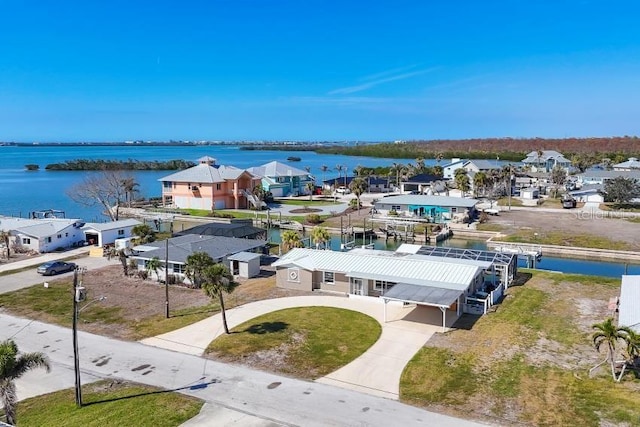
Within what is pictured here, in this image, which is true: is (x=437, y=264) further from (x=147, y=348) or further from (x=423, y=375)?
(x=147, y=348)

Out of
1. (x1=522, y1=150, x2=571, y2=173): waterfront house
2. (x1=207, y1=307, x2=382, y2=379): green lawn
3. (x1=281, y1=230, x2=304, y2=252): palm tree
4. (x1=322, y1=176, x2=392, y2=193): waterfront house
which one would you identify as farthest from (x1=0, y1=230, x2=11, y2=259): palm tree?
(x1=522, y1=150, x2=571, y2=173): waterfront house

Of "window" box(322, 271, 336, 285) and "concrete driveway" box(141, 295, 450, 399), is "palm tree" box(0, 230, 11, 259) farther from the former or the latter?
"window" box(322, 271, 336, 285)

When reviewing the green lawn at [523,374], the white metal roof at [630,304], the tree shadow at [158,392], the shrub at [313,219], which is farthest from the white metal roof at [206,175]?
the white metal roof at [630,304]

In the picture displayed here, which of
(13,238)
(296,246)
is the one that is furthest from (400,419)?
(13,238)

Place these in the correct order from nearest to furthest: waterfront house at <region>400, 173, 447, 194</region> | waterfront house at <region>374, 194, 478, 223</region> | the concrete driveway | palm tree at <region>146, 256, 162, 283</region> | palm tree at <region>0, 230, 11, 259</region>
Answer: the concrete driveway → palm tree at <region>146, 256, 162, 283</region> → palm tree at <region>0, 230, 11, 259</region> → waterfront house at <region>374, 194, 478, 223</region> → waterfront house at <region>400, 173, 447, 194</region>

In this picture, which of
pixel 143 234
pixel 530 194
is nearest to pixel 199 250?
pixel 143 234
